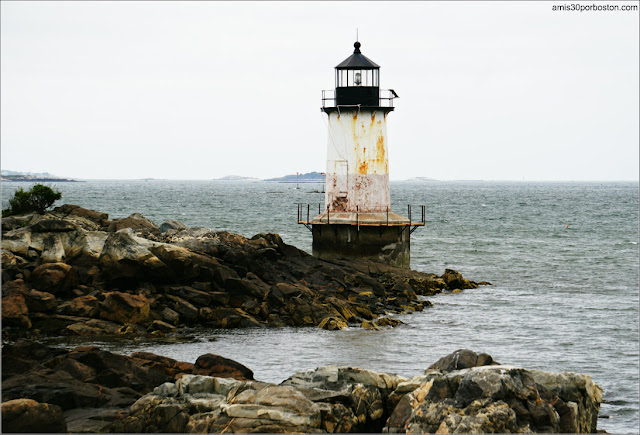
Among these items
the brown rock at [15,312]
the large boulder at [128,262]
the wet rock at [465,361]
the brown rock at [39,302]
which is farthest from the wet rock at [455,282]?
the wet rock at [465,361]

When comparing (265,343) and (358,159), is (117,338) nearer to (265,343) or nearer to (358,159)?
(265,343)

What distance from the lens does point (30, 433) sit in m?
8.83

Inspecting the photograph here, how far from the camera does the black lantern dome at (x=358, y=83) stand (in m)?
26.6

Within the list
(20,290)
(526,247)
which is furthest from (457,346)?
(526,247)

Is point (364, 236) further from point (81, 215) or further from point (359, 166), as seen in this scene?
point (81, 215)

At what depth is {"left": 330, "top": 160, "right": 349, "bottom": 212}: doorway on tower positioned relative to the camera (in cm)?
2670

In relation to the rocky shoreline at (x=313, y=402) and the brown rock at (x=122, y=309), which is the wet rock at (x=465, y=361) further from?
the brown rock at (x=122, y=309)

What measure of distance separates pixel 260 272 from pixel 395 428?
13.5m

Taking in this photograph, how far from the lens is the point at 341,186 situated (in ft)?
87.8

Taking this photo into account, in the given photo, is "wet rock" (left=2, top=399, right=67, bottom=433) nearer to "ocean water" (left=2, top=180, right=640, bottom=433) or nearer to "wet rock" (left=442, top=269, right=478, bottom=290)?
"ocean water" (left=2, top=180, right=640, bottom=433)

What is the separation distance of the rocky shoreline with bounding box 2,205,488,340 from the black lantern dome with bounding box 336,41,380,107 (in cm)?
630

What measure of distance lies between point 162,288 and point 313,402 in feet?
35.6

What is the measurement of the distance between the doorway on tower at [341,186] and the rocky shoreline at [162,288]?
348 centimetres

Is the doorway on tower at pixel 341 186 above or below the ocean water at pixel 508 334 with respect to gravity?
above
